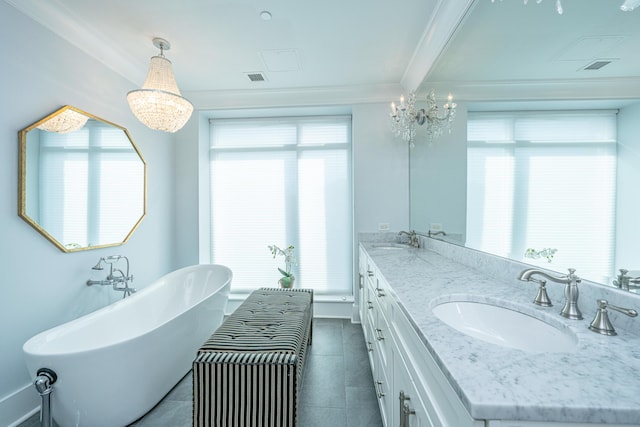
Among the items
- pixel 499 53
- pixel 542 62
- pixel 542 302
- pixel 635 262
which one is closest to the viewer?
pixel 635 262

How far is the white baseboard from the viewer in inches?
61.0

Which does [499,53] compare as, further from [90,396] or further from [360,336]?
[90,396]

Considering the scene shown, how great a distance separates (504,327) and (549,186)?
0.64m

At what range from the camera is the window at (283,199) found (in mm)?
3322

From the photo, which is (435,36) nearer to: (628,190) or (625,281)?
(628,190)

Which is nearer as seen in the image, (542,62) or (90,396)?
(542,62)

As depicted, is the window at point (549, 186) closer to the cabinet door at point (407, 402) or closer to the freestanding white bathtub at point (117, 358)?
the cabinet door at point (407, 402)

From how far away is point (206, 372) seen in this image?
1.34m

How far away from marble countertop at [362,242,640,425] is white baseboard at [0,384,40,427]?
94.8 inches

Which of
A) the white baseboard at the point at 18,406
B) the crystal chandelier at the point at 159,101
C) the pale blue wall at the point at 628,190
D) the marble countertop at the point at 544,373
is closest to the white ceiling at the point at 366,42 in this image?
the pale blue wall at the point at 628,190

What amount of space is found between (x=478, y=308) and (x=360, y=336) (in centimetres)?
187

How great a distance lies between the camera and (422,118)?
8.13 ft

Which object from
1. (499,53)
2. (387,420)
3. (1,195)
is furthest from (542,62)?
(1,195)

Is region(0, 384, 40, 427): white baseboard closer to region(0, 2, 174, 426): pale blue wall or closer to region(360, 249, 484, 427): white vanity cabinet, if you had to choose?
region(0, 2, 174, 426): pale blue wall
